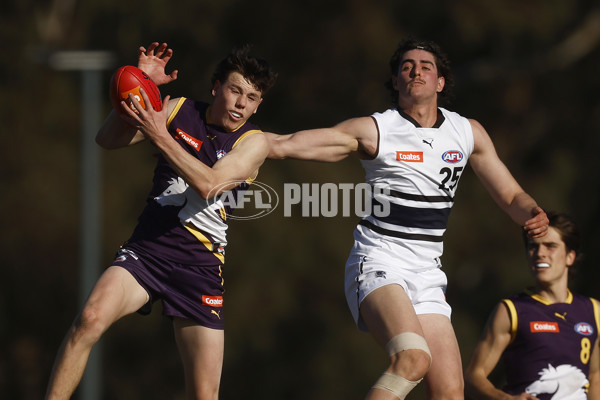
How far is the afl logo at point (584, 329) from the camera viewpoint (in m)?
7.39

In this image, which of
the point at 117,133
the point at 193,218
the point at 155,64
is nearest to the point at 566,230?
the point at 193,218

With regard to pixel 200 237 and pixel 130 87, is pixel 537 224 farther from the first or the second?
pixel 130 87

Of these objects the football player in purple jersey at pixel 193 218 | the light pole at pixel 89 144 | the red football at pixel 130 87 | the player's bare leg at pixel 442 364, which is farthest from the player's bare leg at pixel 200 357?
the light pole at pixel 89 144

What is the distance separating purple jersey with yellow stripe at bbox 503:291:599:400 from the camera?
23.5ft

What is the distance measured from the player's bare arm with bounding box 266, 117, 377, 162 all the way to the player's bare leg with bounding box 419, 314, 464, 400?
1.15 meters

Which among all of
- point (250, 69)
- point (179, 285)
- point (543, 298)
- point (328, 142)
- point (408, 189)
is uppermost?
point (250, 69)

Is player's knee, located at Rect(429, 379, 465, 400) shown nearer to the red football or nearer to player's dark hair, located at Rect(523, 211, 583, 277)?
player's dark hair, located at Rect(523, 211, 583, 277)

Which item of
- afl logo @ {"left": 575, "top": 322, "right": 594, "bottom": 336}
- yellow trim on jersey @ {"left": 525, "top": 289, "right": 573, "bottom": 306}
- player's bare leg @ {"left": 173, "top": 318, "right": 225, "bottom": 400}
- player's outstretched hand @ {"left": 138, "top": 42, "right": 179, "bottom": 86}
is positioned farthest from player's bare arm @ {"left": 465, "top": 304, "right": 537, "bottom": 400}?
player's outstretched hand @ {"left": 138, "top": 42, "right": 179, "bottom": 86}

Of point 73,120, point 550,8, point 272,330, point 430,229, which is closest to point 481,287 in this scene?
point 272,330

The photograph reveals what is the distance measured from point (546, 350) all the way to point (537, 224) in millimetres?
1009

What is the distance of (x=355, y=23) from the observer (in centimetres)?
2133

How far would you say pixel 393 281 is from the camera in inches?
251

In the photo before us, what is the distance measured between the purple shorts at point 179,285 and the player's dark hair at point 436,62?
5.97 ft

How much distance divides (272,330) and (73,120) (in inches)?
233
